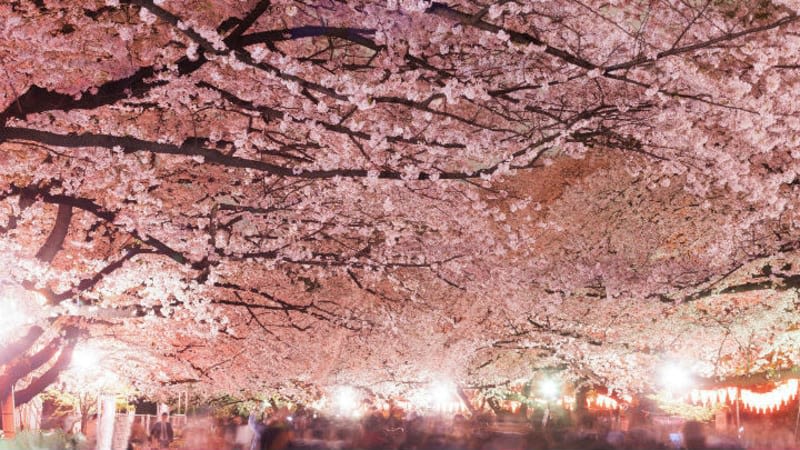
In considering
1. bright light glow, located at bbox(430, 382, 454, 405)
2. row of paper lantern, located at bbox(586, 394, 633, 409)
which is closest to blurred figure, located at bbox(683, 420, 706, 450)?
bright light glow, located at bbox(430, 382, 454, 405)

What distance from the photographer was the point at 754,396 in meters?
20.1

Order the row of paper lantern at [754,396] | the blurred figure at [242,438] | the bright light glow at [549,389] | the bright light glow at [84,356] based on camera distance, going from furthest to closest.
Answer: the bright light glow at [549,389], the bright light glow at [84,356], the row of paper lantern at [754,396], the blurred figure at [242,438]

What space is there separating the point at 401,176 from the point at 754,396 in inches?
597

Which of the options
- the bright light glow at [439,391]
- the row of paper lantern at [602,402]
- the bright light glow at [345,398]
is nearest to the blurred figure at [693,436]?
the bright light glow at [439,391]

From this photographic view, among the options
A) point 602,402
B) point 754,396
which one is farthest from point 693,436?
point 602,402

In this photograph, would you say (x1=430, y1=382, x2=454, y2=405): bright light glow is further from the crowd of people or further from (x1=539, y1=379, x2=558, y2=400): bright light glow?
the crowd of people

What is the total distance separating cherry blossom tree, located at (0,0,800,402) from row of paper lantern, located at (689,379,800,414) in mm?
937

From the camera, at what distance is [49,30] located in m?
7.93

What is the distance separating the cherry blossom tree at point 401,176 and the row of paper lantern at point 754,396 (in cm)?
94

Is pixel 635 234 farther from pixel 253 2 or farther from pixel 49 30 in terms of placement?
pixel 49 30

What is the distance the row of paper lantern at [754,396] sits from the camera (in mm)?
17922

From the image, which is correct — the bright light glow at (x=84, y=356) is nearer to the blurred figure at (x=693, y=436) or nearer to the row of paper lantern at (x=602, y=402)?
the blurred figure at (x=693, y=436)

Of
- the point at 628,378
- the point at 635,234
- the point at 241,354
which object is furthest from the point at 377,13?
the point at 628,378

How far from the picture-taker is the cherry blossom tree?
8.04m
